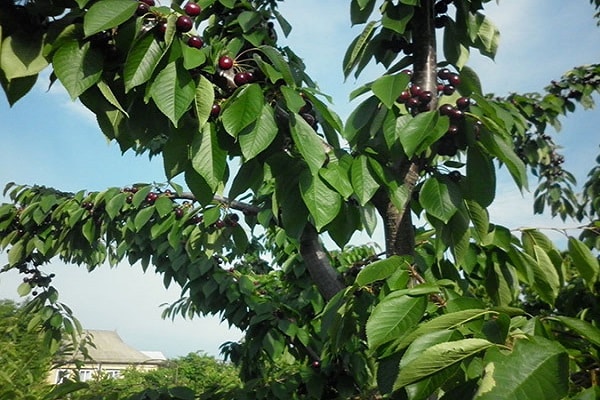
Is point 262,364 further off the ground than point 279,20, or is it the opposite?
point 279,20

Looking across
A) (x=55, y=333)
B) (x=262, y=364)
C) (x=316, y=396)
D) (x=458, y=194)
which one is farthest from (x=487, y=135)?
(x=55, y=333)

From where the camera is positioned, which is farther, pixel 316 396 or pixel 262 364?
pixel 262 364

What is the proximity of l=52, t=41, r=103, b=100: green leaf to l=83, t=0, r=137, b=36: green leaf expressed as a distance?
6cm

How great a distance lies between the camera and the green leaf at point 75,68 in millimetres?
986

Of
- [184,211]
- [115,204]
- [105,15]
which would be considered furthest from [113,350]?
[105,15]

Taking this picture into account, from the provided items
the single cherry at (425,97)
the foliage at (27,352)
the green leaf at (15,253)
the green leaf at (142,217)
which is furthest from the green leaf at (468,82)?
the green leaf at (15,253)

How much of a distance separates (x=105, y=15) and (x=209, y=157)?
1.14ft

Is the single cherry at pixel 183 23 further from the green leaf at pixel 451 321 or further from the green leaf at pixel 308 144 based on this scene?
the green leaf at pixel 451 321

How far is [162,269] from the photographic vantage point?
12.4 ft

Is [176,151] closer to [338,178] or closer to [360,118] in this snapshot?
[338,178]

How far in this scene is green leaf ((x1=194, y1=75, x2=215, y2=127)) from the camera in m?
1.13

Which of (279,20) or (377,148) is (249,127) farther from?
(279,20)

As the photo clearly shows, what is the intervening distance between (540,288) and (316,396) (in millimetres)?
1419

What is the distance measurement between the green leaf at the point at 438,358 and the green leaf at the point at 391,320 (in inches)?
7.3
